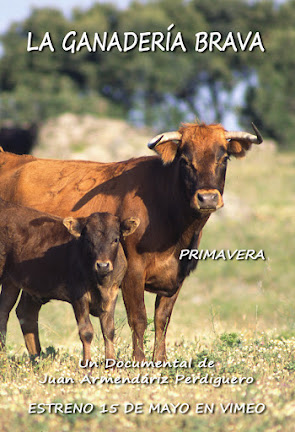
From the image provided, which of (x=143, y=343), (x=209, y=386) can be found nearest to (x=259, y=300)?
(x=143, y=343)

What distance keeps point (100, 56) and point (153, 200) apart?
41.5 metres

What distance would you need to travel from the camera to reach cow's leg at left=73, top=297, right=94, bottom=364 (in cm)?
710

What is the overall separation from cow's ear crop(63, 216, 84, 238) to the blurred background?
15892mm

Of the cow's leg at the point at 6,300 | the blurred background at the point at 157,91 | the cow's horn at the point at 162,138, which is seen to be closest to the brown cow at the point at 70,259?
the cow's leg at the point at 6,300

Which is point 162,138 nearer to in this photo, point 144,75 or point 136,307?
point 136,307

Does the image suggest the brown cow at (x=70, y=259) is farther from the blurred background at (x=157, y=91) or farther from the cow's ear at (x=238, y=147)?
the blurred background at (x=157, y=91)

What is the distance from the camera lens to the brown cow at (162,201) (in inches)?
300

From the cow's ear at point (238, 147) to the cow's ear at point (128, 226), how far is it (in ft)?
4.57

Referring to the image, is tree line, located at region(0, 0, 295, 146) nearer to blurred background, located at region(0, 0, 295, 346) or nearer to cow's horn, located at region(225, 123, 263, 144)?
blurred background, located at region(0, 0, 295, 346)

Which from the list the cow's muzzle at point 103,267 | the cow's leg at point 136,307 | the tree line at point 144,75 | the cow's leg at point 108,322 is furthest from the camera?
the tree line at point 144,75

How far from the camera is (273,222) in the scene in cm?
2403

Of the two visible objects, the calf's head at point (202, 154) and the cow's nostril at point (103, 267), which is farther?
the calf's head at point (202, 154)

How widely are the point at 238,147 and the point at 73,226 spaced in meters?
2.04

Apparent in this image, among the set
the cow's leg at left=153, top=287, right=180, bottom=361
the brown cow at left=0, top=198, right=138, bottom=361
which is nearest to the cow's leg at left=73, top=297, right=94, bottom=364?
the brown cow at left=0, top=198, right=138, bottom=361
